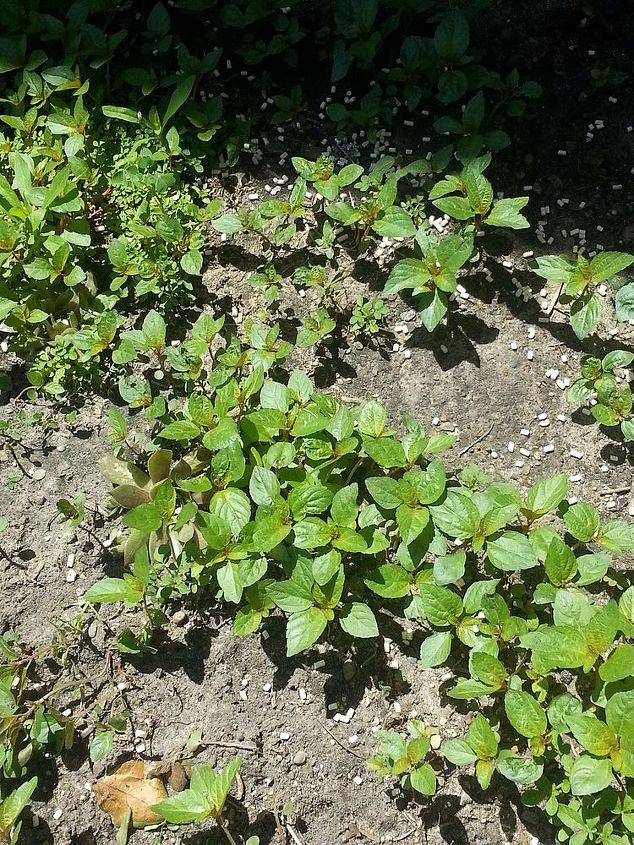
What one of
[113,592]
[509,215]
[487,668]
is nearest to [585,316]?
[509,215]

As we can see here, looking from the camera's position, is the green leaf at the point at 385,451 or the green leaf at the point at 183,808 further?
the green leaf at the point at 385,451

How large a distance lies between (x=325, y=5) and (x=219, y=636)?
2455 mm

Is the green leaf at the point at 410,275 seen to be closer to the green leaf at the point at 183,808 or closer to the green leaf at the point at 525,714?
the green leaf at the point at 525,714

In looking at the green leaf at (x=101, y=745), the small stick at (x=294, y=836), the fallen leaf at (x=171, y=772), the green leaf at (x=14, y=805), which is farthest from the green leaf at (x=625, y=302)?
the green leaf at (x=14, y=805)

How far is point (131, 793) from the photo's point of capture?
7.92 feet

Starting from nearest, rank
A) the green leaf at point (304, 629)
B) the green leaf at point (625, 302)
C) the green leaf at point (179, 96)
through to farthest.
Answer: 1. the green leaf at point (304, 629)
2. the green leaf at point (625, 302)
3. the green leaf at point (179, 96)

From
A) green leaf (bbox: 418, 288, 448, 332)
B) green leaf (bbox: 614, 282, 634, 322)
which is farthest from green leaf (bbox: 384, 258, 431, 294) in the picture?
green leaf (bbox: 614, 282, 634, 322)

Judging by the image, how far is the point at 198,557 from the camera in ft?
8.09

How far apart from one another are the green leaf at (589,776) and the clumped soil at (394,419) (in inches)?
12.5

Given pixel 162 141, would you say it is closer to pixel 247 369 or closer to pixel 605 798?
pixel 247 369

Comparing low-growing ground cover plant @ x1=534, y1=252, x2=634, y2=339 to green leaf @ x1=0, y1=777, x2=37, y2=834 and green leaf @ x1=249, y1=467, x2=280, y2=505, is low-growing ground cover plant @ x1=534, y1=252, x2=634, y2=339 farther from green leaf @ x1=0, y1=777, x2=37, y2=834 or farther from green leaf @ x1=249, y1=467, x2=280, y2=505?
green leaf @ x1=0, y1=777, x2=37, y2=834

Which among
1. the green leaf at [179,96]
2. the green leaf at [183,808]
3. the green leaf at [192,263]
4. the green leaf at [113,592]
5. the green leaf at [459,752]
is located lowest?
the green leaf at [183,808]

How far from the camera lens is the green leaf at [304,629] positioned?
229 cm

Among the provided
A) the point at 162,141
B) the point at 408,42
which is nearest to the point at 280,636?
the point at 162,141
